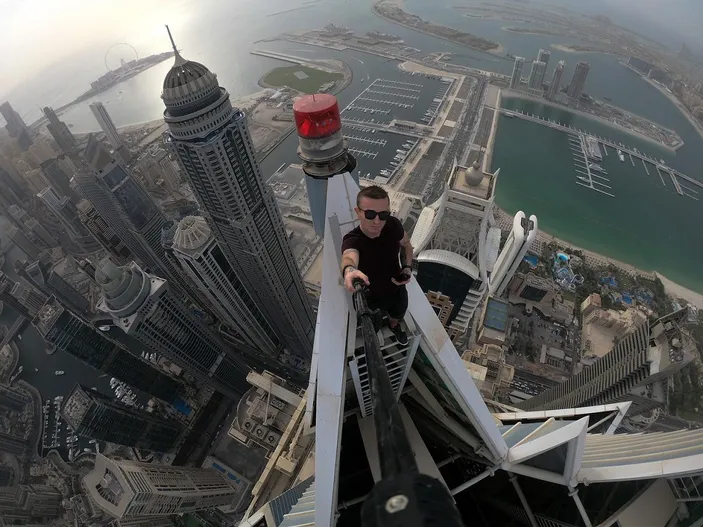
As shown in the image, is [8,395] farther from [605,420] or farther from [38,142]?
[605,420]

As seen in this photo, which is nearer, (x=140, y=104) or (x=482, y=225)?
(x=482, y=225)

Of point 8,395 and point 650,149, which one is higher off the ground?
point 650,149

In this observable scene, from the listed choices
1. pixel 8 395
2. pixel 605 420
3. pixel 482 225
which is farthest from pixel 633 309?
pixel 8 395

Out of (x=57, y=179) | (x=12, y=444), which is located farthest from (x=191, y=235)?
(x=57, y=179)

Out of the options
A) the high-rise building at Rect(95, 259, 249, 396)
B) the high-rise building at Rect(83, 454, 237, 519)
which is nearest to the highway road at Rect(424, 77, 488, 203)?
the high-rise building at Rect(95, 259, 249, 396)

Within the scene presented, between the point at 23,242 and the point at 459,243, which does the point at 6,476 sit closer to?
the point at 23,242

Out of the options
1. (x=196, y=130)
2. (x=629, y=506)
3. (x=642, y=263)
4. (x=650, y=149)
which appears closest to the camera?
(x=629, y=506)

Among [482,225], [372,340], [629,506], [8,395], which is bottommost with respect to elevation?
[8,395]

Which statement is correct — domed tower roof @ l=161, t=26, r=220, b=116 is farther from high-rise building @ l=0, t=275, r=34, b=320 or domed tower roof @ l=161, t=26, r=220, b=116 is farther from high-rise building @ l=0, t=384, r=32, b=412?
high-rise building @ l=0, t=275, r=34, b=320
